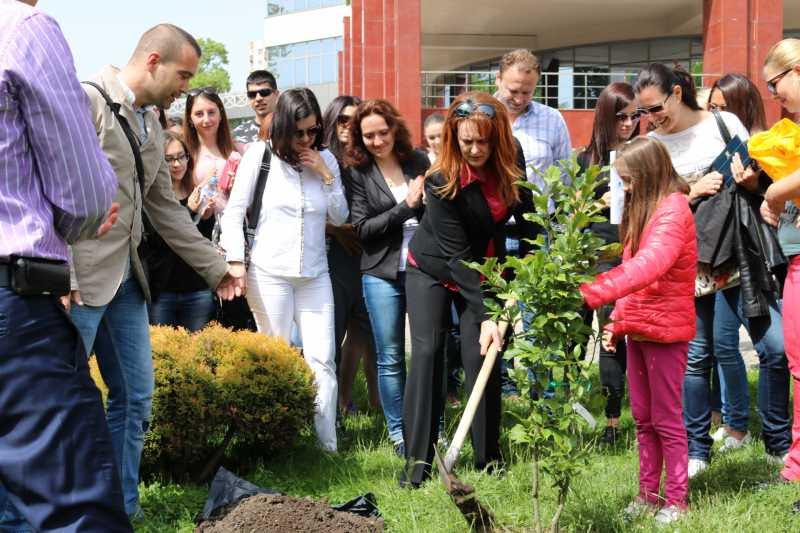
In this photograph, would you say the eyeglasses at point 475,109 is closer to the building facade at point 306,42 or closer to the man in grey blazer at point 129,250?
the man in grey blazer at point 129,250

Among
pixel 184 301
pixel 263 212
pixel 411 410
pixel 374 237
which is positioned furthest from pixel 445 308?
pixel 184 301

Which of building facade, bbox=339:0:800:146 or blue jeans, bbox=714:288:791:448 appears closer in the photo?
blue jeans, bbox=714:288:791:448

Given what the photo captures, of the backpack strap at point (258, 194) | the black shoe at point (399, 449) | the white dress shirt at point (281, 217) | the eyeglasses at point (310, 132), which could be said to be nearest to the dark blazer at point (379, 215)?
the white dress shirt at point (281, 217)

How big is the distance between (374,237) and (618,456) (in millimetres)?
1956

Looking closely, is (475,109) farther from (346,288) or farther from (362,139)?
(346,288)

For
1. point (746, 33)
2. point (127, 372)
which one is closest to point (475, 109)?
point (127, 372)

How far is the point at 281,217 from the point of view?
6078 mm

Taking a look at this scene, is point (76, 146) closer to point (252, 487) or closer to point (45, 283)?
point (45, 283)

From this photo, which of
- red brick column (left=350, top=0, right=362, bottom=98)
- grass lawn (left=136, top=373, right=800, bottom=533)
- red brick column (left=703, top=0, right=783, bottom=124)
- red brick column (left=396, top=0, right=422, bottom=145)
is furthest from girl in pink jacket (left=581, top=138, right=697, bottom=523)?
red brick column (left=350, top=0, right=362, bottom=98)

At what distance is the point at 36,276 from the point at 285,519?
1903 millimetres

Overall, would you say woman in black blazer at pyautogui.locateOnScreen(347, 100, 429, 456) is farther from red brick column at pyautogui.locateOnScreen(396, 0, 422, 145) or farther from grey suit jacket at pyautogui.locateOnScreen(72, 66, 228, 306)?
red brick column at pyautogui.locateOnScreen(396, 0, 422, 145)

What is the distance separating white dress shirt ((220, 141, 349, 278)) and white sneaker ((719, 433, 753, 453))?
266 centimetres

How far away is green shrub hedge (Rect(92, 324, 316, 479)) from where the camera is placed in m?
5.37

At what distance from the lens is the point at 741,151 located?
541 cm
